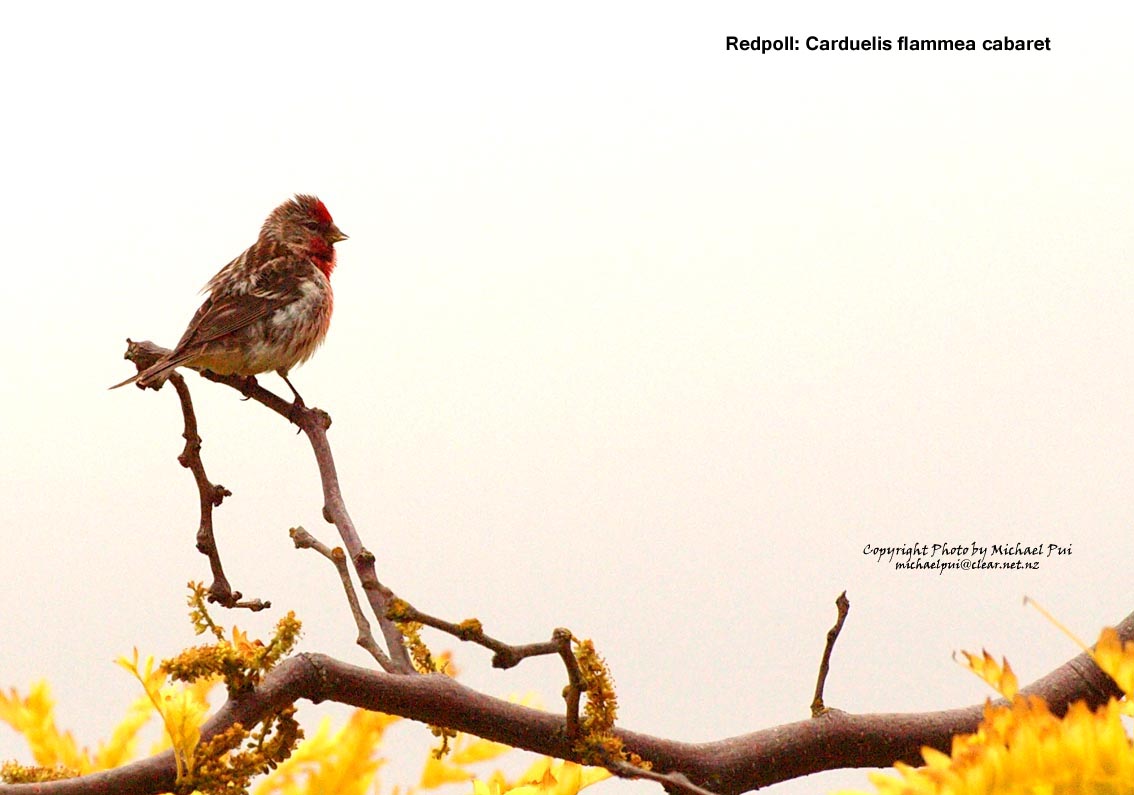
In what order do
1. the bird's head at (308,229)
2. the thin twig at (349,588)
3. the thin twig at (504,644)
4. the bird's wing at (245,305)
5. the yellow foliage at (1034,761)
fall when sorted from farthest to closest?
the bird's head at (308,229), the bird's wing at (245,305), the thin twig at (349,588), the thin twig at (504,644), the yellow foliage at (1034,761)

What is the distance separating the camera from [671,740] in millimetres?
1276

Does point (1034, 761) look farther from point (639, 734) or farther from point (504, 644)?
point (639, 734)

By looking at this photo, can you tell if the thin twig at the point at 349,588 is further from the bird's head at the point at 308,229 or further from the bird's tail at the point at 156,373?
the bird's head at the point at 308,229

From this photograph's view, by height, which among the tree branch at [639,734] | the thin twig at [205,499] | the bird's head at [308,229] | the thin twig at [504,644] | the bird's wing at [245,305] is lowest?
the tree branch at [639,734]

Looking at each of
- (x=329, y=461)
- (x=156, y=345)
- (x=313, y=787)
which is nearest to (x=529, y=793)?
(x=313, y=787)

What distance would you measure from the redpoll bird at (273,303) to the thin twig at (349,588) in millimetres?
1326

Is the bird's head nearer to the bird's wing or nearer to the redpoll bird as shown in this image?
the redpoll bird

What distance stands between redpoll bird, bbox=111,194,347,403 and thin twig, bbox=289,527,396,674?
1.33 metres

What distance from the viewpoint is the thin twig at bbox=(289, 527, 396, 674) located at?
1.37 metres

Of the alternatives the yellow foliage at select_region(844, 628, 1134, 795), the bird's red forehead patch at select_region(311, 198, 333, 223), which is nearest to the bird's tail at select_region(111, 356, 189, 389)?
the yellow foliage at select_region(844, 628, 1134, 795)

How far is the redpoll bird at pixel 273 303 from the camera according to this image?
10.2ft

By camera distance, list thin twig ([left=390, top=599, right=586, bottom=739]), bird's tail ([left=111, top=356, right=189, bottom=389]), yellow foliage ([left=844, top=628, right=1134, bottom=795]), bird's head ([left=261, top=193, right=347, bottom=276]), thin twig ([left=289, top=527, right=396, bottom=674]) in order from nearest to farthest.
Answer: yellow foliage ([left=844, top=628, right=1134, bottom=795]) → thin twig ([left=390, top=599, right=586, bottom=739]) → thin twig ([left=289, top=527, right=396, bottom=674]) → bird's tail ([left=111, top=356, right=189, bottom=389]) → bird's head ([left=261, top=193, right=347, bottom=276])

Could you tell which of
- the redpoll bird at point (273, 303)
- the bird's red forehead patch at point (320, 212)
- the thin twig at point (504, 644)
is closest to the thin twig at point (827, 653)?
the thin twig at point (504, 644)

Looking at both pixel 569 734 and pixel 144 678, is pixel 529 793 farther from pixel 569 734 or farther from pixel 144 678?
pixel 144 678
